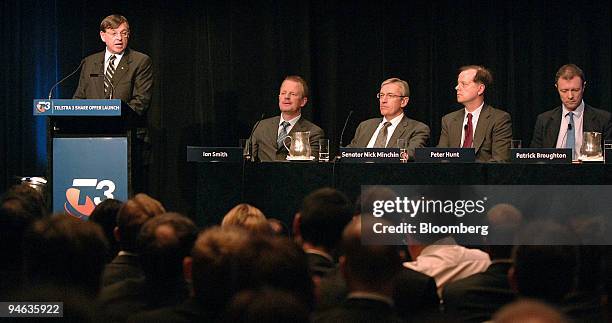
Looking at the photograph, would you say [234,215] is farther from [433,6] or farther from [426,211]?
[433,6]

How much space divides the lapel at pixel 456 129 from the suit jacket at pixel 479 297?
143 inches

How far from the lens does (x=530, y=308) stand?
5.07 feet

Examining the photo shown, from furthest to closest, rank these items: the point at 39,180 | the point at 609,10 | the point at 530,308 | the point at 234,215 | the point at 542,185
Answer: the point at 609,10, the point at 39,180, the point at 542,185, the point at 234,215, the point at 530,308

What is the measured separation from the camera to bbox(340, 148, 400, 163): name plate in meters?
5.31

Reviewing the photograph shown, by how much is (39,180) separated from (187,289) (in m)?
3.61

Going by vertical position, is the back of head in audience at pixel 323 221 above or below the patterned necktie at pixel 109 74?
below

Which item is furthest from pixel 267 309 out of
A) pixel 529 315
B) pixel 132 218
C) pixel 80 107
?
pixel 80 107

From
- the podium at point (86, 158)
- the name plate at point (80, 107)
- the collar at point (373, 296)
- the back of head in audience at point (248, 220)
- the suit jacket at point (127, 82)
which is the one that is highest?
the suit jacket at point (127, 82)

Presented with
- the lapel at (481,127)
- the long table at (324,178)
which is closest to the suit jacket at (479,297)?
the long table at (324,178)

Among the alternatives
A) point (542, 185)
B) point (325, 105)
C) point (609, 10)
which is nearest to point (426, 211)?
point (542, 185)

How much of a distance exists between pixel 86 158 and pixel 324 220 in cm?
262

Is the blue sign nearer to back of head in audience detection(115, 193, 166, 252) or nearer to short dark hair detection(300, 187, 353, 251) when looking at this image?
back of head in audience detection(115, 193, 166, 252)

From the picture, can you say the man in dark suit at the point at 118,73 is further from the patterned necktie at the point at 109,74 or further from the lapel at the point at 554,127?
the lapel at the point at 554,127

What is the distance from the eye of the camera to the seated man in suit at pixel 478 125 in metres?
6.18
